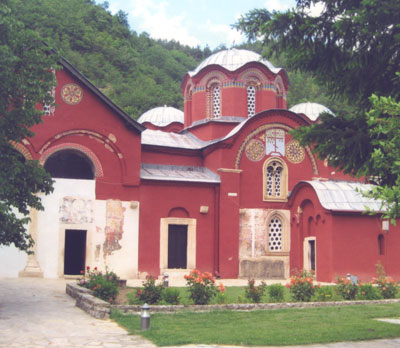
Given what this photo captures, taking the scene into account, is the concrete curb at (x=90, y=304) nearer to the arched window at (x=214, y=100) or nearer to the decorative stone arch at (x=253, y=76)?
the arched window at (x=214, y=100)

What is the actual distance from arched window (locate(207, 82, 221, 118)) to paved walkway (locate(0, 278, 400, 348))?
37.2 ft

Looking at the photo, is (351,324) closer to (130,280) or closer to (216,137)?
(130,280)

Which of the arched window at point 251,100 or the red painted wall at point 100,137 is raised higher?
the arched window at point 251,100

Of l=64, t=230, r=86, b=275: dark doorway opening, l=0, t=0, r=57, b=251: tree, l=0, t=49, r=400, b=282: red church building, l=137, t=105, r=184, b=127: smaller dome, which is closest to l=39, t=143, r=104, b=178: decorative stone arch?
l=0, t=49, r=400, b=282: red church building

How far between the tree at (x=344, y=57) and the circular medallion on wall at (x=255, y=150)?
33.0 feet

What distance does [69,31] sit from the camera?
5053 cm

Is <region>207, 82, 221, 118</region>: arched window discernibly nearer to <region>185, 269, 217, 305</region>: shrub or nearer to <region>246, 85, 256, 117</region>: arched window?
<region>246, 85, 256, 117</region>: arched window

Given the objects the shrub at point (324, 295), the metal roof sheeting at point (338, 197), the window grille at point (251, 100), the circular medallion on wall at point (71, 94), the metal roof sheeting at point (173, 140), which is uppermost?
the window grille at point (251, 100)

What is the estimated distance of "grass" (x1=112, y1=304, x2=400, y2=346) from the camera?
25.6ft

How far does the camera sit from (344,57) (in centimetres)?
932

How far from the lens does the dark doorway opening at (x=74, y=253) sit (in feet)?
60.3

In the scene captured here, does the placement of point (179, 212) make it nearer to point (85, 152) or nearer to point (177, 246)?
point (177, 246)

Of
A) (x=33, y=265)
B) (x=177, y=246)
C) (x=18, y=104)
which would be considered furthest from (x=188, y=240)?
(x=18, y=104)

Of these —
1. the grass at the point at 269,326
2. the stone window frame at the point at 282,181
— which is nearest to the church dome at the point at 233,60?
the stone window frame at the point at 282,181
